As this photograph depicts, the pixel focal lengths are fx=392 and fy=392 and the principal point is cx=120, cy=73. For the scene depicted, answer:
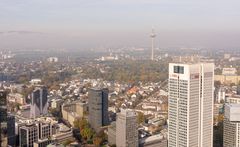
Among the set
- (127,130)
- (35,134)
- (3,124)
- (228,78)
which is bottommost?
(35,134)

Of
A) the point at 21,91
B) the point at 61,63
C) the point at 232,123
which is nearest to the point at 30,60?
the point at 61,63

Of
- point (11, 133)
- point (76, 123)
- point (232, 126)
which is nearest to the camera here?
point (232, 126)

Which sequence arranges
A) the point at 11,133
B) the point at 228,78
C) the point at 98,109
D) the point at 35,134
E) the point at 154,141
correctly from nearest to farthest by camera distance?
the point at 11,133 < the point at 154,141 < the point at 35,134 < the point at 98,109 < the point at 228,78

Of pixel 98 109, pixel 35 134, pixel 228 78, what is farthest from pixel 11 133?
pixel 228 78

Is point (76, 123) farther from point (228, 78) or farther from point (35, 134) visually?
point (228, 78)

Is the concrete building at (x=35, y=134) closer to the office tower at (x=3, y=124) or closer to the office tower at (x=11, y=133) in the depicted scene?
the office tower at (x=11, y=133)

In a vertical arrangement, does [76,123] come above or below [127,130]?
below

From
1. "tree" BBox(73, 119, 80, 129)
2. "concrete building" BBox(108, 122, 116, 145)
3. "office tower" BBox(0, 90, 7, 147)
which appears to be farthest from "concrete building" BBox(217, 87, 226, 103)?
"office tower" BBox(0, 90, 7, 147)
